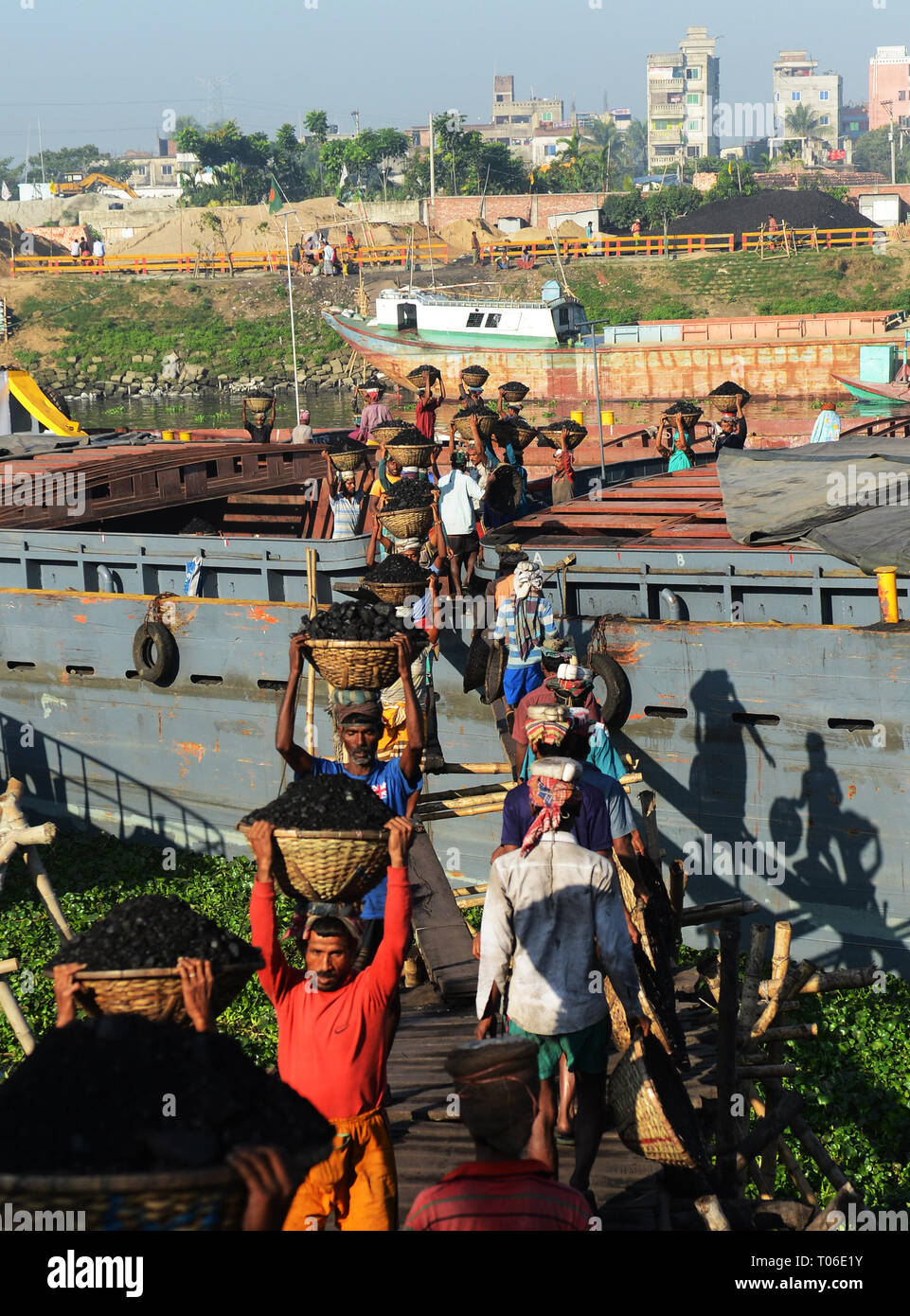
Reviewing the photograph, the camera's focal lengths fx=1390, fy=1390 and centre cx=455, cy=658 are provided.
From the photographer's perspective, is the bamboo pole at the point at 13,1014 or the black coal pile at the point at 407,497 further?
the black coal pile at the point at 407,497

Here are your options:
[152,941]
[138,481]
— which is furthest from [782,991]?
[138,481]

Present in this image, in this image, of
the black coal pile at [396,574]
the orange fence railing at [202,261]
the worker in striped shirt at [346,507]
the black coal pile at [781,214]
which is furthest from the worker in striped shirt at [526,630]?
the orange fence railing at [202,261]

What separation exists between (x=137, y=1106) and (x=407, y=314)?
49059mm

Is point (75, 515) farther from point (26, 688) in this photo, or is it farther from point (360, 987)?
point (360, 987)

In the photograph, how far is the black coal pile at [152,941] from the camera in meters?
4.57

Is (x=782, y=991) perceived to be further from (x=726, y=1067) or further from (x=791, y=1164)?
(x=726, y=1067)

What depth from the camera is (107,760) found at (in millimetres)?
16859

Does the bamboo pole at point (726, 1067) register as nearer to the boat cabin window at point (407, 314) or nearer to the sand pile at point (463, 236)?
the boat cabin window at point (407, 314)

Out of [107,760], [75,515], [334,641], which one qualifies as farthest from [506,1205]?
[75,515]

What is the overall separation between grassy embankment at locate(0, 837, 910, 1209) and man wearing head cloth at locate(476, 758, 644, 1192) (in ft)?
11.1

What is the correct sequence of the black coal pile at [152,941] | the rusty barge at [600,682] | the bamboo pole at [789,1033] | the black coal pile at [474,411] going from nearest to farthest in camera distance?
the black coal pile at [152,941]
the bamboo pole at [789,1033]
the rusty barge at [600,682]
the black coal pile at [474,411]

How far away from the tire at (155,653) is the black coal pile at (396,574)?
6277 millimetres

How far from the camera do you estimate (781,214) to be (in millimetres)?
74562

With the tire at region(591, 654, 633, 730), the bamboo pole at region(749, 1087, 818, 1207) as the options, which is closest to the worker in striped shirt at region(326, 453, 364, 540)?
the tire at region(591, 654, 633, 730)
